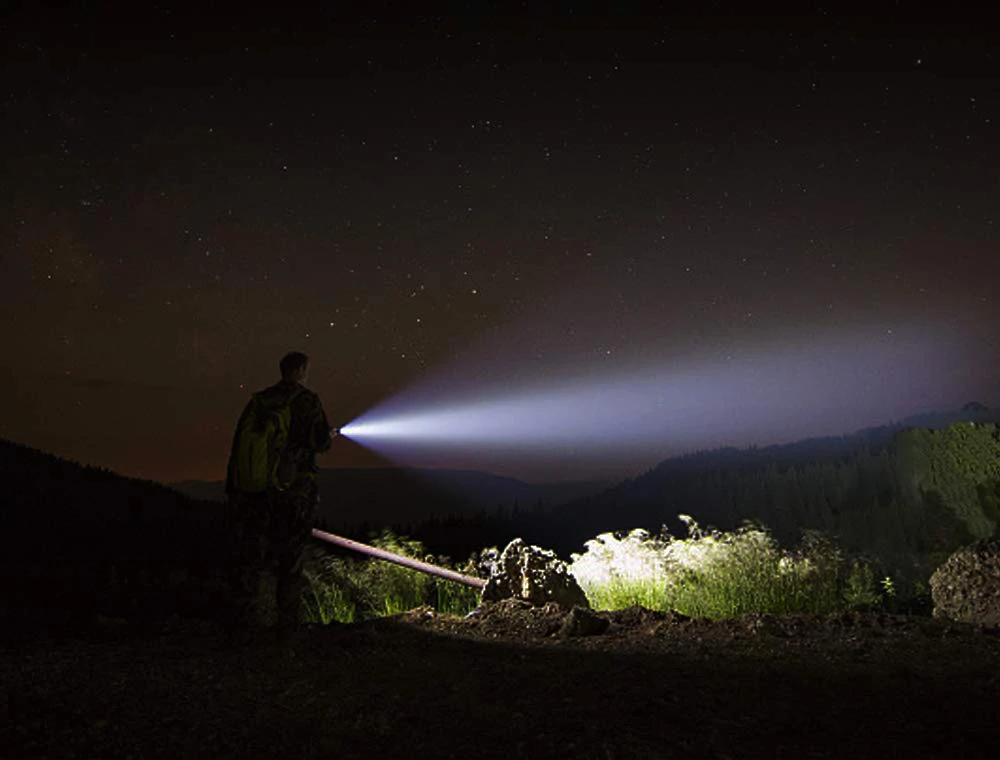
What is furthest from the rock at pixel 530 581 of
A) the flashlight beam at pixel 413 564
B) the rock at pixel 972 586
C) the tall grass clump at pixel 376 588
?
the rock at pixel 972 586

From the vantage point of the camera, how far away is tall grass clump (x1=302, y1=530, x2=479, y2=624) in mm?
9867

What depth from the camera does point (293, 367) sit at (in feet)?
23.0

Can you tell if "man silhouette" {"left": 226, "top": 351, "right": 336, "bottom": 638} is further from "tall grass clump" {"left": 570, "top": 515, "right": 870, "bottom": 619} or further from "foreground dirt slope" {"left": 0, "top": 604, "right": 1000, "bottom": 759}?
"tall grass clump" {"left": 570, "top": 515, "right": 870, "bottom": 619}

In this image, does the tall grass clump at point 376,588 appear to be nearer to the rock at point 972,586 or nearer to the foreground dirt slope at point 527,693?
the foreground dirt slope at point 527,693

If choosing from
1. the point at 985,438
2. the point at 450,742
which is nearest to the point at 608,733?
the point at 450,742

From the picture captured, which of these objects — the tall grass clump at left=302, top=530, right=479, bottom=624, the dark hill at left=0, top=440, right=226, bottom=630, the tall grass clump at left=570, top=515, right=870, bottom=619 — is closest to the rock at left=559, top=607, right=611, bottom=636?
the tall grass clump at left=570, top=515, right=870, bottom=619

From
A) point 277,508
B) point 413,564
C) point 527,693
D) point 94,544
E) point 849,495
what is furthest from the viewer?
point 94,544

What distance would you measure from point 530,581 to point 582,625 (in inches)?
67.7

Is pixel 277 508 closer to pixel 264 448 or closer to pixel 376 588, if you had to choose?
pixel 264 448

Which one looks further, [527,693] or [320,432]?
[320,432]

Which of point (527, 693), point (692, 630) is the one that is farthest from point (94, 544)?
point (527, 693)

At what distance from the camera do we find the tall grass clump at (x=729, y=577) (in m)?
8.62

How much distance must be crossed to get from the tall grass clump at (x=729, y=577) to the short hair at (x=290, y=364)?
15.5ft

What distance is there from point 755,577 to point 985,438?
7.84 metres
